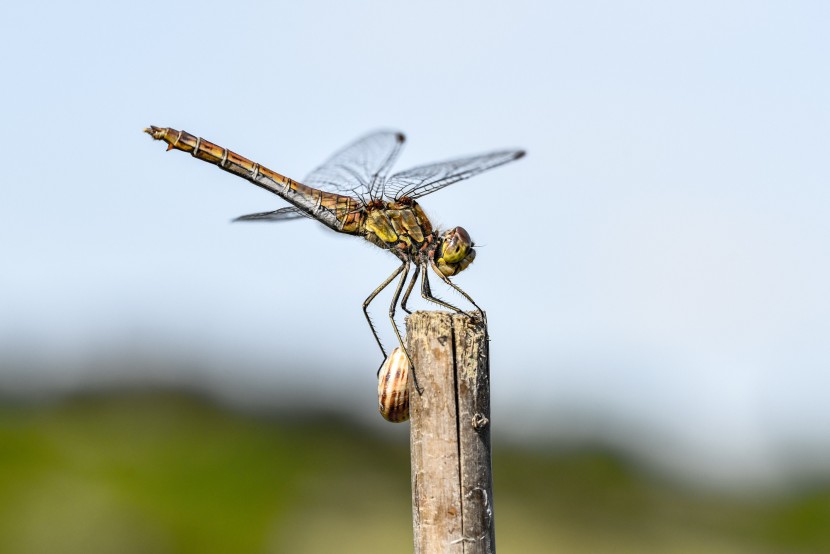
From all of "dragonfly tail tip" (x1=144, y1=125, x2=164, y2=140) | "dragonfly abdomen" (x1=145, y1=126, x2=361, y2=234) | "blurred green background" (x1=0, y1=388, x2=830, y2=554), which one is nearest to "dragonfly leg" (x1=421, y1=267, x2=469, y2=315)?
"dragonfly abdomen" (x1=145, y1=126, x2=361, y2=234)

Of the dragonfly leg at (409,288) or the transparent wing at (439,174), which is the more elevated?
the transparent wing at (439,174)

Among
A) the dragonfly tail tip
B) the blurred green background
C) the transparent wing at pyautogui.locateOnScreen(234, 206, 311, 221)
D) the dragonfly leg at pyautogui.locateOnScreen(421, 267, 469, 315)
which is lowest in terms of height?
the blurred green background

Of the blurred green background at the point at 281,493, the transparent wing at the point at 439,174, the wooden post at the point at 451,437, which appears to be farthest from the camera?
the blurred green background at the point at 281,493

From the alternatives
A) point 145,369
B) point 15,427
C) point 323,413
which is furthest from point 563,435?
point 15,427

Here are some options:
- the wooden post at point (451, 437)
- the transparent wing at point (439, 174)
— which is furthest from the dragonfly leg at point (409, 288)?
the wooden post at point (451, 437)

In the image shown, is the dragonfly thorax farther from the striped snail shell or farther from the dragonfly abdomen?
the striped snail shell

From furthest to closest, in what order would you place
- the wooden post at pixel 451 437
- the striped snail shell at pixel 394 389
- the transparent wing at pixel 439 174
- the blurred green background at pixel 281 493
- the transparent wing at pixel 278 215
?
the blurred green background at pixel 281 493
the transparent wing at pixel 278 215
the transparent wing at pixel 439 174
the striped snail shell at pixel 394 389
the wooden post at pixel 451 437

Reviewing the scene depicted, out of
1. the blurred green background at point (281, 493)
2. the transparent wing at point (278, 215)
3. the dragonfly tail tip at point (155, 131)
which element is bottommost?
the blurred green background at point (281, 493)

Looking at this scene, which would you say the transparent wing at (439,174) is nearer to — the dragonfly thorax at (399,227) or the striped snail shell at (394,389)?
the dragonfly thorax at (399,227)
